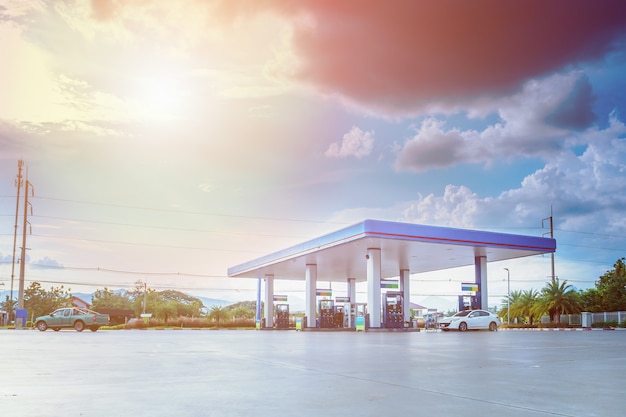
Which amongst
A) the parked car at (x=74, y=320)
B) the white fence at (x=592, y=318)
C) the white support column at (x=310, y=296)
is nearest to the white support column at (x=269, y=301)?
the white support column at (x=310, y=296)

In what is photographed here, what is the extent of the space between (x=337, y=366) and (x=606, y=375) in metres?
3.95

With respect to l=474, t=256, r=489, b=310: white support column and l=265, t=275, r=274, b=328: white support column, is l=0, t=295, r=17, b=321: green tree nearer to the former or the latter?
l=265, t=275, r=274, b=328: white support column

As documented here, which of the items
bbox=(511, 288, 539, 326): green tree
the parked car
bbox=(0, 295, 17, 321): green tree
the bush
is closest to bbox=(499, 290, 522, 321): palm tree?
bbox=(511, 288, 539, 326): green tree

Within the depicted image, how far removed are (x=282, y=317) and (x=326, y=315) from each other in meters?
6.37

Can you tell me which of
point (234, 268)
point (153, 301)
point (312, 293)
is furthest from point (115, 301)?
point (312, 293)

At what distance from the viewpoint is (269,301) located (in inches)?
2124

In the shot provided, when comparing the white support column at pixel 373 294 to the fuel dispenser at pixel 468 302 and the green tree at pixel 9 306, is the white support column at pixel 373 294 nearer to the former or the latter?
the fuel dispenser at pixel 468 302

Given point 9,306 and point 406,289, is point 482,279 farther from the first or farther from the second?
point 9,306

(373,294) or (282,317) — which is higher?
(373,294)

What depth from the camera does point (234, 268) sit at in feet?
183

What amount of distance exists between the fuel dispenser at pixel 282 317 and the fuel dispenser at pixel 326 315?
5.76 meters

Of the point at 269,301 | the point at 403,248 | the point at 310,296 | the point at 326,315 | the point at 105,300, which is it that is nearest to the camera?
the point at 403,248

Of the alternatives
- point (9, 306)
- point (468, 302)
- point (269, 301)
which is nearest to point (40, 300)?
point (9, 306)

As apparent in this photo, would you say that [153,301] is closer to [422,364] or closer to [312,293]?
[312,293]
